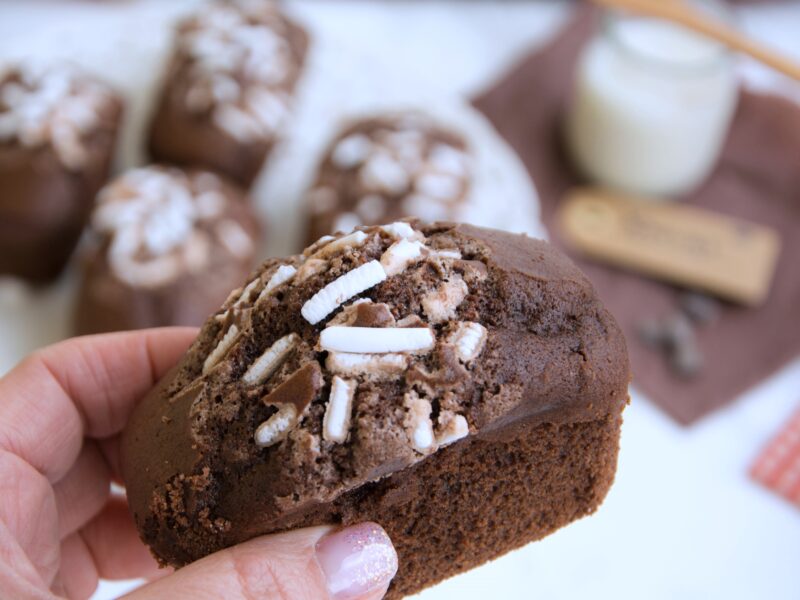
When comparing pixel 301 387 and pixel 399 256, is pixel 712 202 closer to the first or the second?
pixel 399 256

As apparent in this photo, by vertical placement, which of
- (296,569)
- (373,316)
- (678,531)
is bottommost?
(678,531)

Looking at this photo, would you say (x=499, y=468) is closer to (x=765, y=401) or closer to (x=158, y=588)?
(x=158, y=588)

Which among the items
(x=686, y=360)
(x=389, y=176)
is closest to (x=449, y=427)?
→ (x=389, y=176)

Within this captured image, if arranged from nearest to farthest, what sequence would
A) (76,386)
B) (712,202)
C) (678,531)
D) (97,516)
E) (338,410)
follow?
(338,410) → (76,386) → (97,516) → (678,531) → (712,202)

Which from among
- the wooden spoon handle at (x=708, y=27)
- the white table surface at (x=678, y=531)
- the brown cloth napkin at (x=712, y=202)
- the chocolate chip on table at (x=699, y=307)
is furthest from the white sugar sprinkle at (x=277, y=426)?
the wooden spoon handle at (x=708, y=27)

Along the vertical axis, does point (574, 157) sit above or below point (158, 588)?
below

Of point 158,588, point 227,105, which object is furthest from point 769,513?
point 227,105

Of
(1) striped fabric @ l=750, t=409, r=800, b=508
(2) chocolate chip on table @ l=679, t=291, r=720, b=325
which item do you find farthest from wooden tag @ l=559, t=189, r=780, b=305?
(1) striped fabric @ l=750, t=409, r=800, b=508
